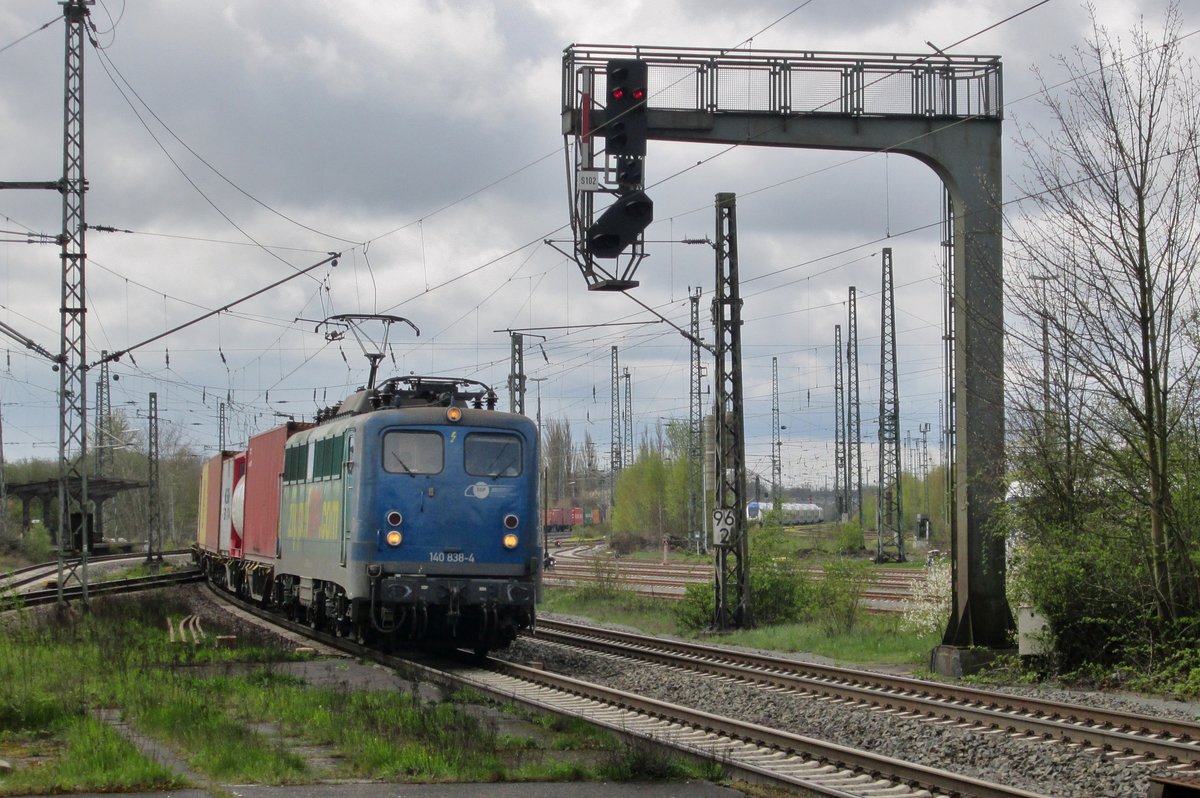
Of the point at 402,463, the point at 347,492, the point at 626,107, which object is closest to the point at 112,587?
the point at 347,492

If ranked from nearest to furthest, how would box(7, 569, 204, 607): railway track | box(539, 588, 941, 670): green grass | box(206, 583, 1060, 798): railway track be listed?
1. box(206, 583, 1060, 798): railway track
2. box(539, 588, 941, 670): green grass
3. box(7, 569, 204, 607): railway track

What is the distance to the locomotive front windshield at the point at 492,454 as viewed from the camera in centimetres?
1836

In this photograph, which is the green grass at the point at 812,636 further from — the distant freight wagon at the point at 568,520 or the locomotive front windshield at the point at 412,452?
the distant freight wagon at the point at 568,520

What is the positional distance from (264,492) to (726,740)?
648 inches

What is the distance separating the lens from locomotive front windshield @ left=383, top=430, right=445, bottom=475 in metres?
18.0

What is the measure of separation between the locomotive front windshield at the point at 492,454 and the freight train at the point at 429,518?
0.05 ft

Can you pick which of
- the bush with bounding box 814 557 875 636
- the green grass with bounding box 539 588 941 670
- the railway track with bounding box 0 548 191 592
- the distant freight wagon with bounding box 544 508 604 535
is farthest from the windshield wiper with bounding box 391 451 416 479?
the distant freight wagon with bounding box 544 508 604 535

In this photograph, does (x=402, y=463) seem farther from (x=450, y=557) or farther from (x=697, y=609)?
(x=697, y=609)

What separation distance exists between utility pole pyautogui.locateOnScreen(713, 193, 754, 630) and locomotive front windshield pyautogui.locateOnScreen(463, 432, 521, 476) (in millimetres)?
5919

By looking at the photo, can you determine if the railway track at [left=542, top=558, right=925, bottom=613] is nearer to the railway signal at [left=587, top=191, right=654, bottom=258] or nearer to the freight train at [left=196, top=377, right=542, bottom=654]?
the freight train at [left=196, top=377, right=542, bottom=654]

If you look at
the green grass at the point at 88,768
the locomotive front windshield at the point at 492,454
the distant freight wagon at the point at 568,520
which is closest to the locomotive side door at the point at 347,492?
the locomotive front windshield at the point at 492,454

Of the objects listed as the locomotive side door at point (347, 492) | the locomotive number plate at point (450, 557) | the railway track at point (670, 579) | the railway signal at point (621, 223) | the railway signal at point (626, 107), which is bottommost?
the railway track at point (670, 579)

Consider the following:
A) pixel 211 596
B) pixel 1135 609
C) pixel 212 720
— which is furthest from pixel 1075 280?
pixel 211 596

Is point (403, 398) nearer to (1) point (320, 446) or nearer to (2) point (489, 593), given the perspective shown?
(1) point (320, 446)
